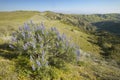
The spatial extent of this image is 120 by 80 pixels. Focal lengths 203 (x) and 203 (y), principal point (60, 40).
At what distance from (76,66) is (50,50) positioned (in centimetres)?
257

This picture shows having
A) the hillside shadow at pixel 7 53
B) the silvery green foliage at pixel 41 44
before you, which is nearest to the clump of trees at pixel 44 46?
the silvery green foliage at pixel 41 44

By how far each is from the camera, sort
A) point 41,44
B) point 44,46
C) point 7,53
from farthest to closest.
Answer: point 7,53
point 44,46
point 41,44

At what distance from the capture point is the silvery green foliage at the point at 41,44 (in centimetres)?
1062

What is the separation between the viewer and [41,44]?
418 inches

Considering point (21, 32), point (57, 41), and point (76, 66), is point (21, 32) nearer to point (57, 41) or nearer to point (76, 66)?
point (57, 41)

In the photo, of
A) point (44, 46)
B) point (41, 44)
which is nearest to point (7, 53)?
point (44, 46)

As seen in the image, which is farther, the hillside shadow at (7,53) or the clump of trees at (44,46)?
the hillside shadow at (7,53)

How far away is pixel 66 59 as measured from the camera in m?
11.8

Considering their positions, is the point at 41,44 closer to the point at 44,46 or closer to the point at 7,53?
the point at 44,46

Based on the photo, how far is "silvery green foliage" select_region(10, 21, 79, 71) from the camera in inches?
418

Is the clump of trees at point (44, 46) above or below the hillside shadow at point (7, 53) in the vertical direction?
above

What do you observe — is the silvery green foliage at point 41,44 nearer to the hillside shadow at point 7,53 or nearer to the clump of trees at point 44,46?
the clump of trees at point 44,46

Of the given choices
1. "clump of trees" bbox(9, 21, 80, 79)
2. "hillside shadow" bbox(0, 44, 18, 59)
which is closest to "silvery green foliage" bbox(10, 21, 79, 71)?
"clump of trees" bbox(9, 21, 80, 79)

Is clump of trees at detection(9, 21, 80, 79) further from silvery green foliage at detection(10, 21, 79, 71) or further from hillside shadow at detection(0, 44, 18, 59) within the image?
hillside shadow at detection(0, 44, 18, 59)
